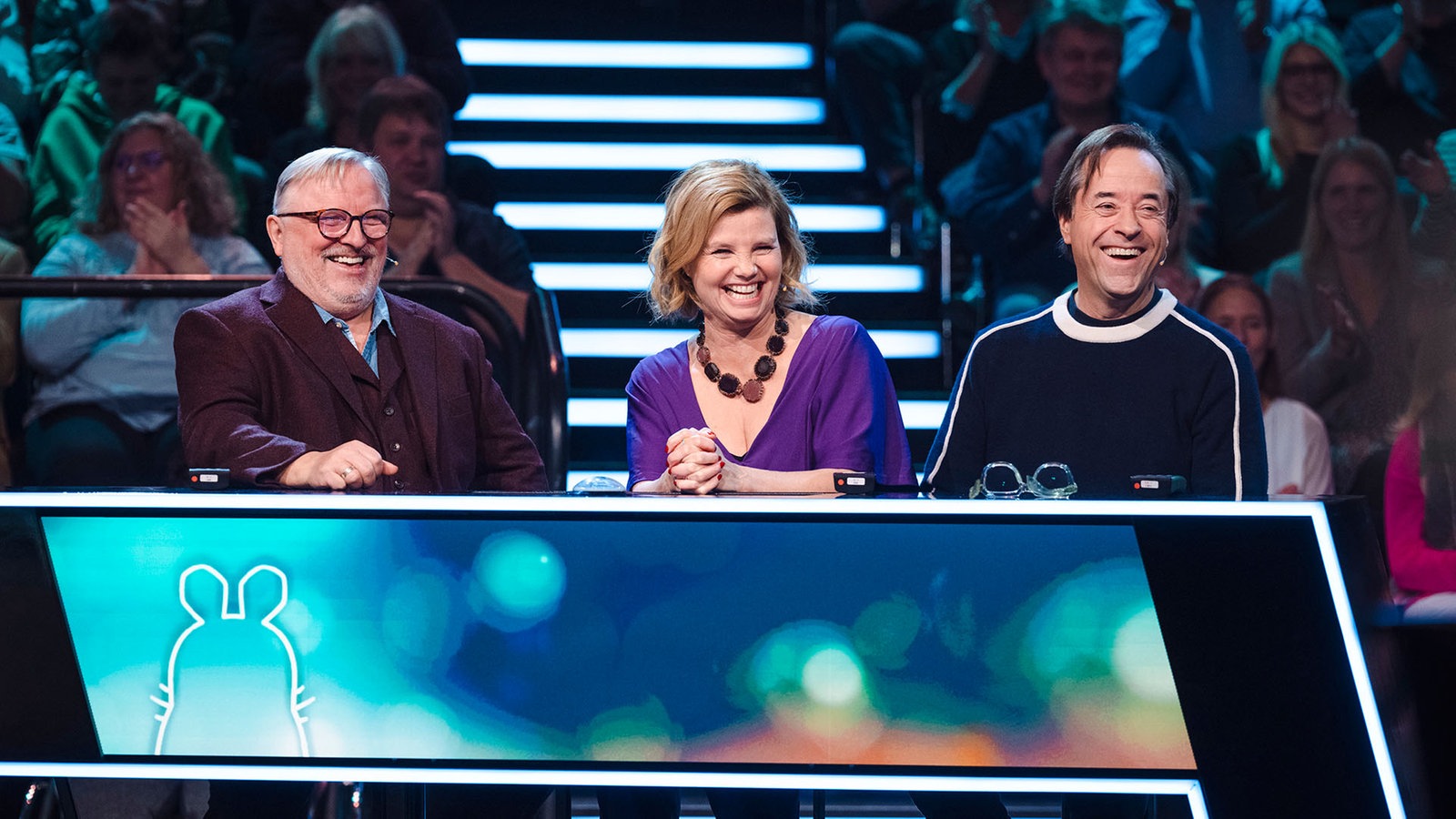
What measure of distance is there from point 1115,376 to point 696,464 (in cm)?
67

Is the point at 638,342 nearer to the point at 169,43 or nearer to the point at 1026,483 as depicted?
the point at 169,43

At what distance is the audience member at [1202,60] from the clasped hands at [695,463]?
3783 millimetres

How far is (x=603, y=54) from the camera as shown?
617 centimetres

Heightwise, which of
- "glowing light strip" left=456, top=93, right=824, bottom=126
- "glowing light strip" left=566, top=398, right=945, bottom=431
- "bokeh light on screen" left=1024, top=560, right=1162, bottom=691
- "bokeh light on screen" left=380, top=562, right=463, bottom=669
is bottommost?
"bokeh light on screen" left=1024, top=560, right=1162, bottom=691

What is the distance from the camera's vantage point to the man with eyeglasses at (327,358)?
2.21m

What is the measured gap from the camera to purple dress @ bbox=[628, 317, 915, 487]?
2.34m

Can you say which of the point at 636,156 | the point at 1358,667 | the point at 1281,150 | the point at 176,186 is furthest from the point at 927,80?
the point at 1358,667

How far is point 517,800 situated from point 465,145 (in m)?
3.91

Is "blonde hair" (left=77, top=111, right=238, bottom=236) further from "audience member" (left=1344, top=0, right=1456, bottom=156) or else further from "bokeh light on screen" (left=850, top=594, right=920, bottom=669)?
"audience member" (left=1344, top=0, right=1456, bottom=156)

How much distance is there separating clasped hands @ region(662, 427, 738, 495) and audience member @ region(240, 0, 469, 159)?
3560 mm

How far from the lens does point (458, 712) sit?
1743 mm

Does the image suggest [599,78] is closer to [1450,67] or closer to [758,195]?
[1450,67]

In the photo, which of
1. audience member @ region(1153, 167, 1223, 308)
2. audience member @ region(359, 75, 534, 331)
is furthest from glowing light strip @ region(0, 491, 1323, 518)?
audience member @ region(1153, 167, 1223, 308)

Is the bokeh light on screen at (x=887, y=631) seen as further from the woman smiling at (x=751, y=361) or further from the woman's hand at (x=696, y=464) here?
the woman smiling at (x=751, y=361)
